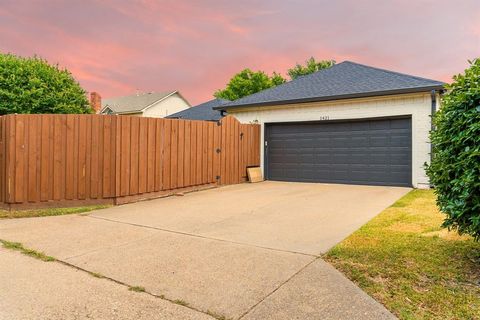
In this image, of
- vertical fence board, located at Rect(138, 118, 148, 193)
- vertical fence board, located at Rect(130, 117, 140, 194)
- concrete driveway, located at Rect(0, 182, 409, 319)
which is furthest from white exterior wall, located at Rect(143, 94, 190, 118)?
concrete driveway, located at Rect(0, 182, 409, 319)

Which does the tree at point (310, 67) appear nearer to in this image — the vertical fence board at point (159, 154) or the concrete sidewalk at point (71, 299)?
the vertical fence board at point (159, 154)

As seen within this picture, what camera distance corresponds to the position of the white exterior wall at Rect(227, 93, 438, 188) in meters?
9.42

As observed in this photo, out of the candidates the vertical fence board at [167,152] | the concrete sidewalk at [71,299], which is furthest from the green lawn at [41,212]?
the concrete sidewalk at [71,299]

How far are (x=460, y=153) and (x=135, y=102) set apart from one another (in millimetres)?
31481

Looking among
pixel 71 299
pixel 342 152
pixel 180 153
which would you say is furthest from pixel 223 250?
pixel 342 152

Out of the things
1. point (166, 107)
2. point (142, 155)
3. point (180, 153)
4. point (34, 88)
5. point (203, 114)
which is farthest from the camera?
point (166, 107)

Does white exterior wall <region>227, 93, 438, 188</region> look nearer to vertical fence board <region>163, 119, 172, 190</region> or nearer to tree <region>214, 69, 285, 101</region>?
vertical fence board <region>163, 119, 172, 190</region>

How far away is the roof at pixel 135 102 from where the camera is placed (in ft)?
97.7

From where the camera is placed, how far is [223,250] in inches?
152

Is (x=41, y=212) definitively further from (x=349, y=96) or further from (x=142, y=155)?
(x=349, y=96)

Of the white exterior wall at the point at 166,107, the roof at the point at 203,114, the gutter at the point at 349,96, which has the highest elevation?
the white exterior wall at the point at 166,107

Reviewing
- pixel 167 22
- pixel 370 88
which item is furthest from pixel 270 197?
pixel 167 22

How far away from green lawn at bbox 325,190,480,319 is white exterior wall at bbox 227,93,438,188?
5.02 meters

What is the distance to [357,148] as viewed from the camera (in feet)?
34.7
